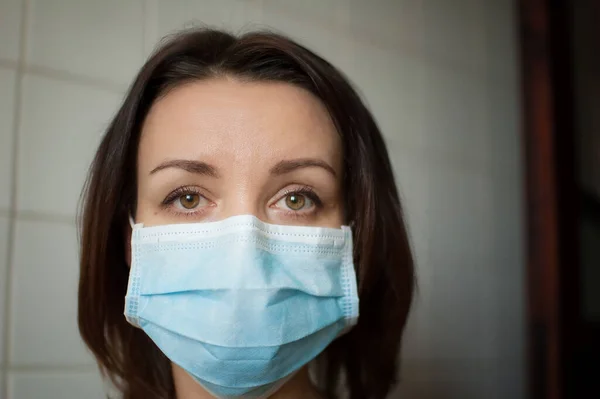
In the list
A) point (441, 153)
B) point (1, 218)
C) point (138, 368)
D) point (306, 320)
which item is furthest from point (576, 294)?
point (1, 218)

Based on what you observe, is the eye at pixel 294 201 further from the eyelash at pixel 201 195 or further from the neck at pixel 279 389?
the neck at pixel 279 389

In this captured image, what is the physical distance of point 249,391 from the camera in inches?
30.2

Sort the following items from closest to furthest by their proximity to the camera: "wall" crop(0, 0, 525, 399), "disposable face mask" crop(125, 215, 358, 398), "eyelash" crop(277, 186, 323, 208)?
"disposable face mask" crop(125, 215, 358, 398) → "eyelash" crop(277, 186, 323, 208) → "wall" crop(0, 0, 525, 399)

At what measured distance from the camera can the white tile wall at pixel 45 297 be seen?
93cm

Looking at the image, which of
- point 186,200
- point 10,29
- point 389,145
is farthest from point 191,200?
point 389,145

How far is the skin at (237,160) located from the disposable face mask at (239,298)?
3cm

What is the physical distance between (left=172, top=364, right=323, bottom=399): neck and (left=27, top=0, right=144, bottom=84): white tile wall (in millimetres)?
519

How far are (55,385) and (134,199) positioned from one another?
33 centimetres

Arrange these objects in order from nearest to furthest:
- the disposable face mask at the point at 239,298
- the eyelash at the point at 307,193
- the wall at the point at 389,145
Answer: the disposable face mask at the point at 239,298, the eyelash at the point at 307,193, the wall at the point at 389,145

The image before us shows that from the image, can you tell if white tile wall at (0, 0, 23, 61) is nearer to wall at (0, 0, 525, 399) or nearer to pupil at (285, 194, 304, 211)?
wall at (0, 0, 525, 399)

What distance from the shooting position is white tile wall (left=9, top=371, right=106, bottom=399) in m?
0.92

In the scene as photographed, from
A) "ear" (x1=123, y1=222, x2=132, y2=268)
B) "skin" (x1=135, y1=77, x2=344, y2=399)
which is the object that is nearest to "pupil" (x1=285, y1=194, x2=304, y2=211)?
"skin" (x1=135, y1=77, x2=344, y2=399)

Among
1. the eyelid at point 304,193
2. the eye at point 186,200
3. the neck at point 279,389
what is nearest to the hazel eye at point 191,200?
the eye at point 186,200

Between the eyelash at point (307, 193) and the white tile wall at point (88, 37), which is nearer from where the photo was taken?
the eyelash at point (307, 193)
